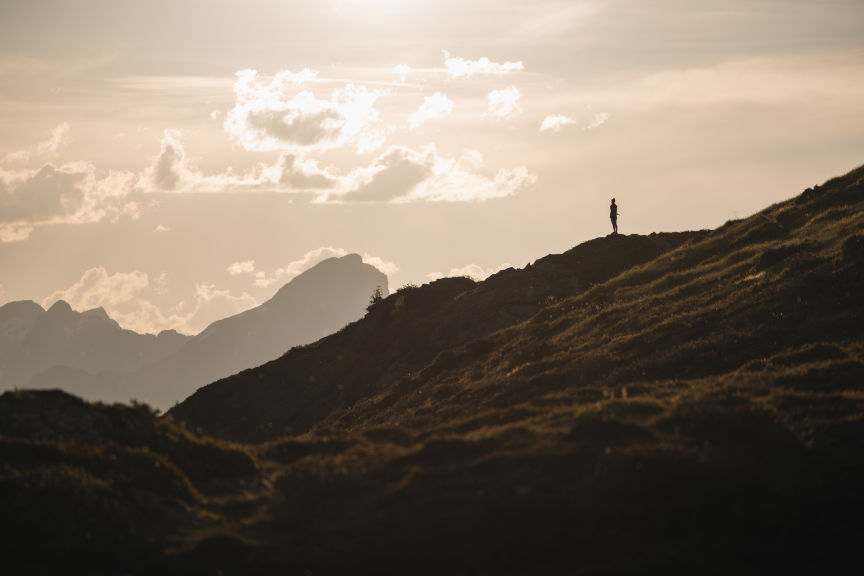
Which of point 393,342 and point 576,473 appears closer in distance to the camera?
point 576,473

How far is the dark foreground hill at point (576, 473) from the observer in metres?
21.2

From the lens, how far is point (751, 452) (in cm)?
2675

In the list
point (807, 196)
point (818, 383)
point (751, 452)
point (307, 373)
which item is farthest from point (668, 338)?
point (307, 373)

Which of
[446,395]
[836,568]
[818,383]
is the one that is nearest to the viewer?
[836,568]

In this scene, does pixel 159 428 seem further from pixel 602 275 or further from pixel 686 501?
pixel 602 275

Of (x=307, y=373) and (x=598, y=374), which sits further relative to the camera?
(x=307, y=373)

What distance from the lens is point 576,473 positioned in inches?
984

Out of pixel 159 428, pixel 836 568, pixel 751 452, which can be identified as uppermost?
pixel 159 428

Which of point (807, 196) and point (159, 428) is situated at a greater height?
point (807, 196)

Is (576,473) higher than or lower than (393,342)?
lower

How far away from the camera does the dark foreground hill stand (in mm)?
21203

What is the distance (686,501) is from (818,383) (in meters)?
14.2

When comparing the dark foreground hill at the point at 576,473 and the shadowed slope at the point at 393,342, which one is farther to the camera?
the shadowed slope at the point at 393,342

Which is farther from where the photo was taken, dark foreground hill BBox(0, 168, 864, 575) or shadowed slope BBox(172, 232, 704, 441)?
shadowed slope BBox(172, 232, 704, 441)
